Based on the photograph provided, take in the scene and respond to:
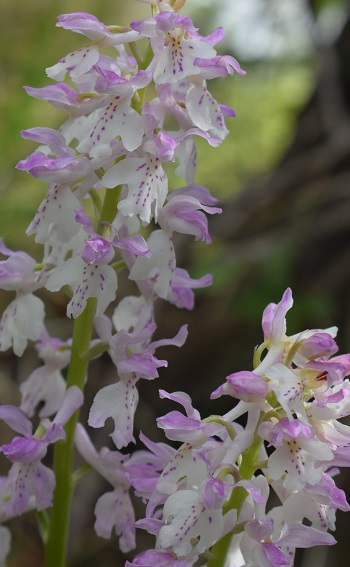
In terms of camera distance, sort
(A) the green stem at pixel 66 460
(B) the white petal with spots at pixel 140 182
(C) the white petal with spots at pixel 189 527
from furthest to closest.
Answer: (A) the green stem at pixel 66 460, (B) the white petal with spots at pixel 140 182, (C) the white petal with spots at pixel 189 527

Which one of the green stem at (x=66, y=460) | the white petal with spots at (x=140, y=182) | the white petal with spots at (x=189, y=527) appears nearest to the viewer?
the white petal with spots at (x=189, y=527)

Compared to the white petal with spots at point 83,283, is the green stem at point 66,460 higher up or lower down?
lower down

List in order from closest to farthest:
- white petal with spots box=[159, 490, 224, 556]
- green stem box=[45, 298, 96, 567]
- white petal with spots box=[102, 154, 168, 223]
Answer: white petal with spots box=[159, 490, 224, 556] < white petal with spots box=[102, 154, 168, 223] < green stem box=[45, 298, 96, 567]

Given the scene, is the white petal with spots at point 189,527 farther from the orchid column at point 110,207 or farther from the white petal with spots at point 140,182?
the white petal with spots at point 140,182

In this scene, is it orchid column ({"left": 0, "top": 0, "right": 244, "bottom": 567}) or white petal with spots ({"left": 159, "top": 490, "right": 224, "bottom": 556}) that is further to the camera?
orchid column ({"left": 0, "top": 0, "right": 244, "bottom": 567})

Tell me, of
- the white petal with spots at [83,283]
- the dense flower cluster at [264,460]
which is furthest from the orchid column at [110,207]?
the dense flower cluster at [264,460]

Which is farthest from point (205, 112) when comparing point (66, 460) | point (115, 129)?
point (66, 460)


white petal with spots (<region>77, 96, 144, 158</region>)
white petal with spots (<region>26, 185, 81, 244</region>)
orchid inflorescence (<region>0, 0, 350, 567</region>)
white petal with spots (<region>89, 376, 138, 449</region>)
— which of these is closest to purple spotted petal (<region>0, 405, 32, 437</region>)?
orchid inflorescence (<region>0, 0, 350, 567</region>)

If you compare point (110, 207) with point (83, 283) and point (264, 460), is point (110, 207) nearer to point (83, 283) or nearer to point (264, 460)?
point (83, 283)

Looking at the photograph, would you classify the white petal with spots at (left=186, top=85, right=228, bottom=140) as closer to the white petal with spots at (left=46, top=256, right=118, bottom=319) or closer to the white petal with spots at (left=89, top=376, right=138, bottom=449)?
the white petal with spots at (left=46, top=256, right=118, bottom=319)
